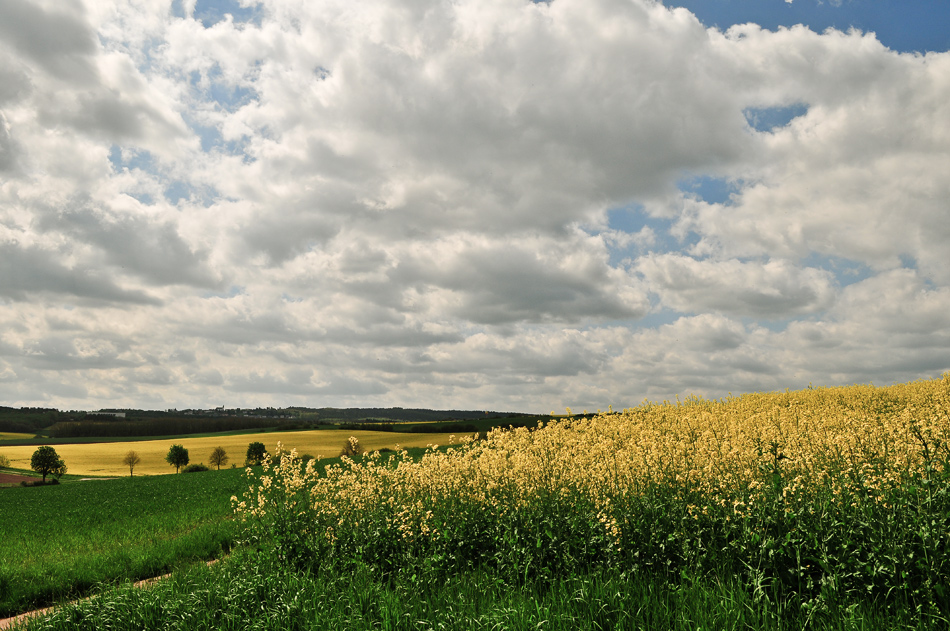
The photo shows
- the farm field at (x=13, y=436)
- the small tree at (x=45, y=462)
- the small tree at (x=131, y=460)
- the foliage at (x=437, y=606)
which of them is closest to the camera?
the foliage at (x=437, y=606)

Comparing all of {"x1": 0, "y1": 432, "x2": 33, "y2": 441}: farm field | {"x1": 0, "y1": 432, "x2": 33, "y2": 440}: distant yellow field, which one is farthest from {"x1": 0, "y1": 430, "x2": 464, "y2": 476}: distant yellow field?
{"x1": 0, "y1": 432, "x2": 33, "y2": 440}: distant yellow field

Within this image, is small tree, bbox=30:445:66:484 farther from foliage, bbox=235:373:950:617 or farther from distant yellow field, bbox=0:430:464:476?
foliage, bbox=235:373:950:617

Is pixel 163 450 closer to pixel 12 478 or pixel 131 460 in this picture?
pixel 131 460

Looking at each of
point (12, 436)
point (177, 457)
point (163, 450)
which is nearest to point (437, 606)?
point (177, 457)

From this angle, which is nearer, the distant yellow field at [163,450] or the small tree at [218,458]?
the distant yellow field at [163,450]

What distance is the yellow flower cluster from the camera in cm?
675

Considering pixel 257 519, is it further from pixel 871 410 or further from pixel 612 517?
pixel 871 410

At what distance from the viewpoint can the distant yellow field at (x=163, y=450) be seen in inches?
2383

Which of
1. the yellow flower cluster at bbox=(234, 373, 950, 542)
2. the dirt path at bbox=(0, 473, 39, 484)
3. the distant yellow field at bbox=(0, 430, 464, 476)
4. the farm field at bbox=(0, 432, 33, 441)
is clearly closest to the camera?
the yellow flower cluster at bbox=(234, 373, 950, 542)

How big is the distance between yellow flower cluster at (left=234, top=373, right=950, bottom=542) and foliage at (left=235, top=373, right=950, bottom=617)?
1.3 inches

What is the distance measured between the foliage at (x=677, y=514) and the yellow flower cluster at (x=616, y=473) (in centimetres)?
3

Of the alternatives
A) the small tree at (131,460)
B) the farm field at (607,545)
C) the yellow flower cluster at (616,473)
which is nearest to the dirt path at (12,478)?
the small tree at (131,460)

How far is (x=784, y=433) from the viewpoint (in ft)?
31.6

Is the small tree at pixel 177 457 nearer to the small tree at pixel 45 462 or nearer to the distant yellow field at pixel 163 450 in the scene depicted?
the distant yellow field at pixel 163 450
